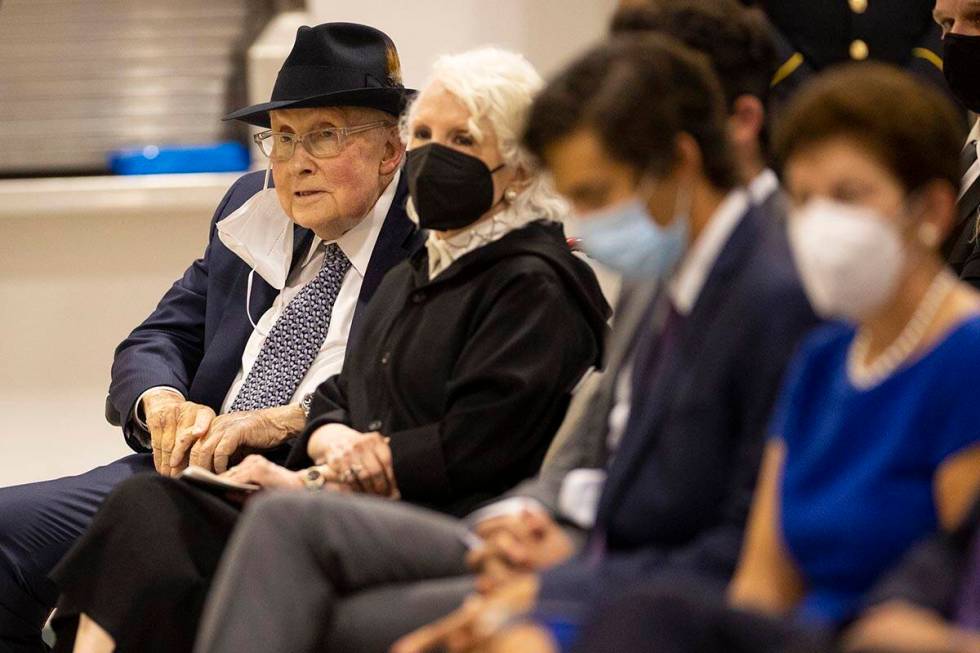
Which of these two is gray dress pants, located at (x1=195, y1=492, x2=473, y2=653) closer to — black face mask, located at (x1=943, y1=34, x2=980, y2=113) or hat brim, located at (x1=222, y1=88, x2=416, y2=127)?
hat brim, located at (x1=222, y1=88, x2=416, y2=127)

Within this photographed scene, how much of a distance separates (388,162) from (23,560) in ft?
3.71

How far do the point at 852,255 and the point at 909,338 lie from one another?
0.41 ft

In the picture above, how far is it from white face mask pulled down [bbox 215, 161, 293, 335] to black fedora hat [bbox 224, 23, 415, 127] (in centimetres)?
20

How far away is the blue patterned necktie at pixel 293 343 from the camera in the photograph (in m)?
3.18

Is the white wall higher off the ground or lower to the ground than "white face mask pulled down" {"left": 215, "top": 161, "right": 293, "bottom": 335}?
lower

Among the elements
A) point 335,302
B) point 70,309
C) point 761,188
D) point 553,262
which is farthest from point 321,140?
point 70,309

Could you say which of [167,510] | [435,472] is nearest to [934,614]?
[435,472]

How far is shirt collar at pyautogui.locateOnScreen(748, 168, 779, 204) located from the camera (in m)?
2.00

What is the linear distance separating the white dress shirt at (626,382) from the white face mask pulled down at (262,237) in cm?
123

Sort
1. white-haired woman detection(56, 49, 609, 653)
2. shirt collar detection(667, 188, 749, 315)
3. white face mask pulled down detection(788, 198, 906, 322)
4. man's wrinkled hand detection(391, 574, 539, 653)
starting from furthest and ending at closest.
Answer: white-haired woman detection(56, 49, 609, 653) < shirt collar detection(667, 188, 749, 315) < man's wrinkled hand detection(391, 574, 539, 653) < white face mask pulled down detection(788, 198, 906, 322)

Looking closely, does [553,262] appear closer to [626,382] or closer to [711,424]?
[626,382]

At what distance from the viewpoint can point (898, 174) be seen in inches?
65.3

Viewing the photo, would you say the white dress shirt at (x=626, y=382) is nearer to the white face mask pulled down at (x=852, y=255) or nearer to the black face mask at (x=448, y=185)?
the white face mask pulled down at (x=852, y=255)

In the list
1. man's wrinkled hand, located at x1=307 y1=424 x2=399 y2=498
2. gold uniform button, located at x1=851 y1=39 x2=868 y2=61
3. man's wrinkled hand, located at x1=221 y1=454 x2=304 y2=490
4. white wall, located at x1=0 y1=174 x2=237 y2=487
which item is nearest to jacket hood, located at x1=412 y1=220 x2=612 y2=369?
man's wrinkled hand, located at x1=307 y1=424 x2=399 y2=498
